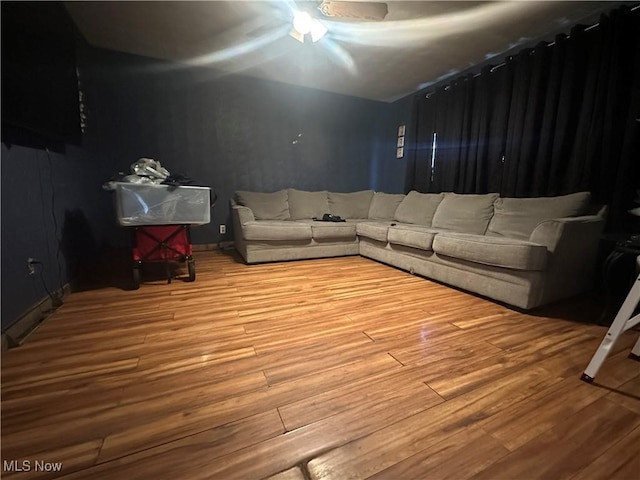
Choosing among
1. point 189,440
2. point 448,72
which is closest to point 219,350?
point 189,440

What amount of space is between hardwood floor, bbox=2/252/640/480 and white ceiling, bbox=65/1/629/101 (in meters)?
2.37

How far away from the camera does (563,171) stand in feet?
7.45

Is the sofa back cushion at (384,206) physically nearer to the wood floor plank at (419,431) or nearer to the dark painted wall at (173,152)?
the dark painted wall at (173,152)

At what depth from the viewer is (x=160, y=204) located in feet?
6.43

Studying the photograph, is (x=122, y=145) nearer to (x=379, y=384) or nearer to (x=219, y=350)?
(x=219, y=350)

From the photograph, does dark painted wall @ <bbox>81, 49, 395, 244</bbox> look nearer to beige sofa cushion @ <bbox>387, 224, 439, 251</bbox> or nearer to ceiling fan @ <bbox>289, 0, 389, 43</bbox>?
ceiling fan @ <bbox>289, 0, 389, 43</bbox>

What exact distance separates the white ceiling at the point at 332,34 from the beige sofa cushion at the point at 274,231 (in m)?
1.80

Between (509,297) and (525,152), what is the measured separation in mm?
1499

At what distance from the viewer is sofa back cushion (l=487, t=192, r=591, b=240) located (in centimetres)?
199

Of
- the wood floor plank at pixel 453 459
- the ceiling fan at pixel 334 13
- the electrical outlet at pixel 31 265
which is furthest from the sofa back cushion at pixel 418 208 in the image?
the electrical outlet at pixel 31 265

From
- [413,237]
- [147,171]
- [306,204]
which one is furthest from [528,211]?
[147,171]

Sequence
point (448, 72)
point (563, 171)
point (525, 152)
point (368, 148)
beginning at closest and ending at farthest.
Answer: point (563, 171), point (525, 152), point (448, 72), point (368, 148)

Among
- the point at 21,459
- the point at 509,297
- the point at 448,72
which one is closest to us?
the point at 21,459

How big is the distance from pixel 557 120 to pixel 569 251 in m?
1.24
